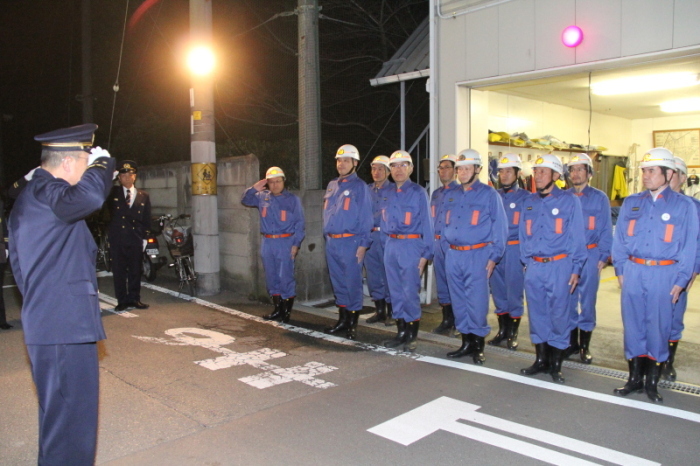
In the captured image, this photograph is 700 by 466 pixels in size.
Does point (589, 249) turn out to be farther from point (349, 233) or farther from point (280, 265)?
point (280, 265)

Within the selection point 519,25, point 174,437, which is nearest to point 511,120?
point 519,25

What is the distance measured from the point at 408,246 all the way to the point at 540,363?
1914mm

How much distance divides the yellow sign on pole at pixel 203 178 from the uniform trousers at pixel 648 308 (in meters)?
6.35

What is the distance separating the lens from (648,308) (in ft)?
15.9

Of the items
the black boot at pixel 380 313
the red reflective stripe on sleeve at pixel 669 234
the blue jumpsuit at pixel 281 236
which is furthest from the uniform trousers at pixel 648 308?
the blue jumpsuit at pixel 281 236

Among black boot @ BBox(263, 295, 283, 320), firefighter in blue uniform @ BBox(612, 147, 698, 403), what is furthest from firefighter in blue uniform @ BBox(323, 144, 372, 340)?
firefighter in blue uniform @ BBox(612, 147, 698, 403)

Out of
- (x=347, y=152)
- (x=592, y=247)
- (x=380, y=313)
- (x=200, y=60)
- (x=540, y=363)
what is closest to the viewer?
(x=540, y=363)

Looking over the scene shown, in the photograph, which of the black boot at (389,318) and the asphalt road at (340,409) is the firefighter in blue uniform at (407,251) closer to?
the asphalt road at (340,409)

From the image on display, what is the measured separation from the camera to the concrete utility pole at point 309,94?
889 centimetres

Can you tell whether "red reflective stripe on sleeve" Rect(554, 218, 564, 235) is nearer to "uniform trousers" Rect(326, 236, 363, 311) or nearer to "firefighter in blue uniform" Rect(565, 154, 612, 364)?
"firefighter in blue uniform" Rect(565, 154, 612, 364)

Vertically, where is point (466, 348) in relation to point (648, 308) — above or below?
below

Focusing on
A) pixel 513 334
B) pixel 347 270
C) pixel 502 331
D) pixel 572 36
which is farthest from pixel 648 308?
pixel 572 36

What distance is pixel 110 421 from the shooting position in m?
4.32

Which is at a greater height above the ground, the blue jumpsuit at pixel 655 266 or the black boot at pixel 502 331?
the blue jumpsuit at pixel 655 266
